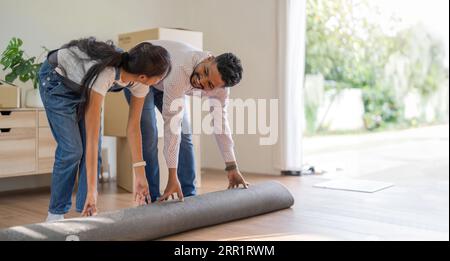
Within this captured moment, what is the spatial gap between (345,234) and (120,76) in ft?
3.82

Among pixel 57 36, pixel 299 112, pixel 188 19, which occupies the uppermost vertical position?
pixel 188 19

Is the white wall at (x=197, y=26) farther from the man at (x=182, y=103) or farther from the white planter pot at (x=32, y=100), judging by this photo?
the man at (x=182, y=103)

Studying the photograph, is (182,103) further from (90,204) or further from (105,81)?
(90,204)

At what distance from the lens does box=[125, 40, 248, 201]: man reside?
2080 millimetres

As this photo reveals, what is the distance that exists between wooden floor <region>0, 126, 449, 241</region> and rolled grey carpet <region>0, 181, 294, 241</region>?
0.06 meters

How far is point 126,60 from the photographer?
80.0 inches

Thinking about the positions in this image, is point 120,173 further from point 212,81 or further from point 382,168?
point 382,168

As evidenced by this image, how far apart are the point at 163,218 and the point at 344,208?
115cm

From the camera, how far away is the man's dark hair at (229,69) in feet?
6.64

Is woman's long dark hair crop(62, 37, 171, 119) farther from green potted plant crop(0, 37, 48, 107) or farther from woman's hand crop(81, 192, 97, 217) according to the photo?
green potted plant crop(0, 37, 48, 107)
